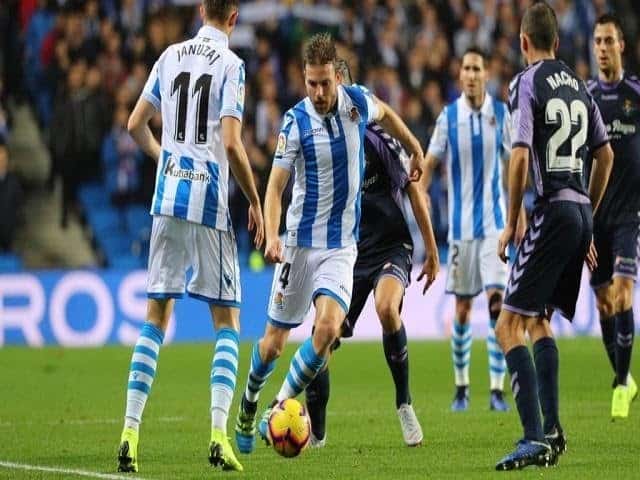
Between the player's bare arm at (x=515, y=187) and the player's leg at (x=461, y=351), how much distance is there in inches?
157

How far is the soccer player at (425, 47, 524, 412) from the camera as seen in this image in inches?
471

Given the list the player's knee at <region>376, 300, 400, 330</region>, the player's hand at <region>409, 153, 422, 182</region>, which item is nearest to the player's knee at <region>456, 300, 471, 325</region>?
the player's knee at <region>376, 300, 400, 330</region>

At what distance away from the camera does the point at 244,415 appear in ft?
27.9

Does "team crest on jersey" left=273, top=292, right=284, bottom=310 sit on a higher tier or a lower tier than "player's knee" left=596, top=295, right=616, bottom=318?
higher

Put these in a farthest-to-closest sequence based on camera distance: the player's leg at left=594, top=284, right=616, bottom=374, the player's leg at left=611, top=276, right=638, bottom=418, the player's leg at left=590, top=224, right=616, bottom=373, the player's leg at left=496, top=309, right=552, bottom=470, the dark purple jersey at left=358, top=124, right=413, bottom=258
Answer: the player's leg at left=594, top=284, right=616, bottom=374 < the player's leg at left=590, top=224, right=616, bottom=373 < the player's leg at left=611, top=276, right=638, bottom=418 < the dark purple jersey at left=358, top=124, right=413, bottom=258 < the player's leg at left=496, top=309, right=552, bottom=470

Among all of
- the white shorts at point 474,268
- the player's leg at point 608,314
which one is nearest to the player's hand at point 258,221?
the player's leg at point 608,314

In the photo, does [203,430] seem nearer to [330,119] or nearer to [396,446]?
[396,446]

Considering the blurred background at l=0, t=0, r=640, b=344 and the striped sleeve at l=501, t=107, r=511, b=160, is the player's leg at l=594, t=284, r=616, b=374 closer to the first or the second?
the striped sleeve at l=501, t=107, r=511, b=160

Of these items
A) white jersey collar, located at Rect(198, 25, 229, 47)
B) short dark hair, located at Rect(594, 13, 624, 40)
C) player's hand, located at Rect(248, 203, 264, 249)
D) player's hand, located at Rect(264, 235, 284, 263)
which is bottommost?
player's hand, located at Rect(264, 235, 284, 263)

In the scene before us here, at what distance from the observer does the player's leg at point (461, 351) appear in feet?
37.6

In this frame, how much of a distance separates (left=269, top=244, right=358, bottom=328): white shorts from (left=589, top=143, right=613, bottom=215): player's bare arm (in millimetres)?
1386

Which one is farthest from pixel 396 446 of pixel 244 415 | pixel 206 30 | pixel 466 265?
pixel 466 265

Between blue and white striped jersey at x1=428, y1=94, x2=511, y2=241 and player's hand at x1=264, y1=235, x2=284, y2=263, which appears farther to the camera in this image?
blue and white striped jersey at x1=428, y1=94, x2=511, y2=241

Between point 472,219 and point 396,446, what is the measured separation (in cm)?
369
